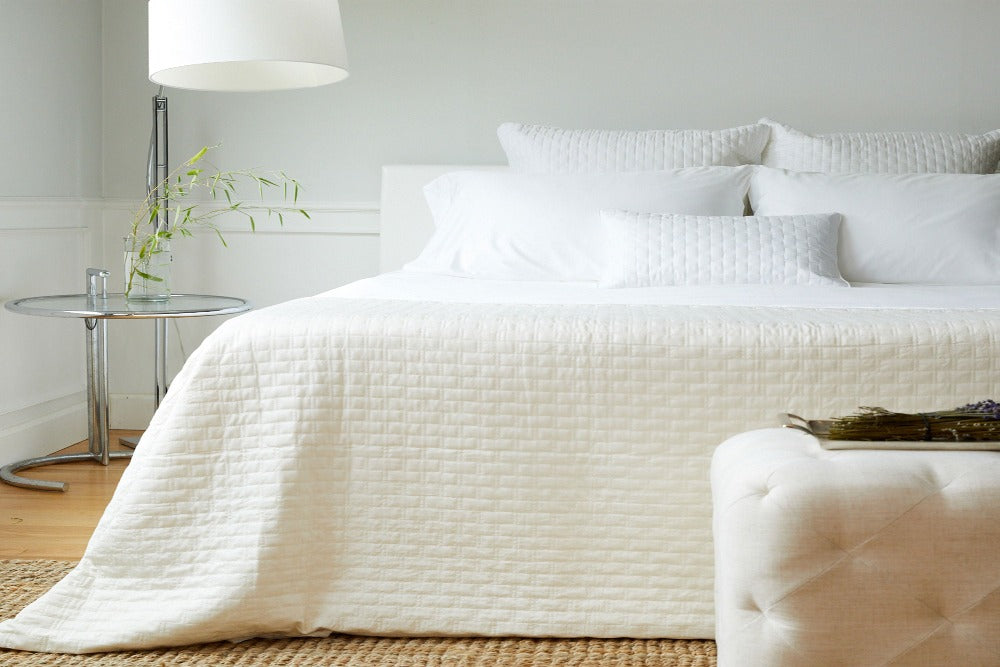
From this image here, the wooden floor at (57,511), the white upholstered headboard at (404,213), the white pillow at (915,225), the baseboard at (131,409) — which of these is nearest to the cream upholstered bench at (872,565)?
the white pillow at (915,225)

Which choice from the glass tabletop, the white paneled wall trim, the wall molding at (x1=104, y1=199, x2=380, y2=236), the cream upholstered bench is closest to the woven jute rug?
the cream upholstered bench

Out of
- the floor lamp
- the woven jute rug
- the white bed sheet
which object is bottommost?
the woven jute rug

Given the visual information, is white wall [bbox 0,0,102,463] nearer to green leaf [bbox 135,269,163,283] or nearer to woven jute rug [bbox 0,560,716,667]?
green leaf [bbox 135,269,163,283]

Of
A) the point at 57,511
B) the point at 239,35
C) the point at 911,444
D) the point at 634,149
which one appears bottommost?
the point at 57,511

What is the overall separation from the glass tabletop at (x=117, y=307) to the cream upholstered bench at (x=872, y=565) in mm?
1877

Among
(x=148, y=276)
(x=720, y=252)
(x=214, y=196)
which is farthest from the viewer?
(x=214, y=196)

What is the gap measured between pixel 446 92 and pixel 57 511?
1.79 meters

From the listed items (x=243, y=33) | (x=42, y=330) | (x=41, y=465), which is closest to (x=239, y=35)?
(x=243, y=33)

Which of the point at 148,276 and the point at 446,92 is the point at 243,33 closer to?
the point at 148,276

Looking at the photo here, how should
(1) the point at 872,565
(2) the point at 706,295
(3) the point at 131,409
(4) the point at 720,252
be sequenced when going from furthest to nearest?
(3) the point at 131,409, (4) the point at 720,252, (2) the point at 706,295, (1) the point at 872,565

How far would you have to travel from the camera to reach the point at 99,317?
110 inches

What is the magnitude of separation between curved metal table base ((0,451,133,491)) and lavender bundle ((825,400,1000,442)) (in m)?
2.20

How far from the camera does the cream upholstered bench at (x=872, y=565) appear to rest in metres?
1.38

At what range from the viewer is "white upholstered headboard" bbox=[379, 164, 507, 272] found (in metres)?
3.48
